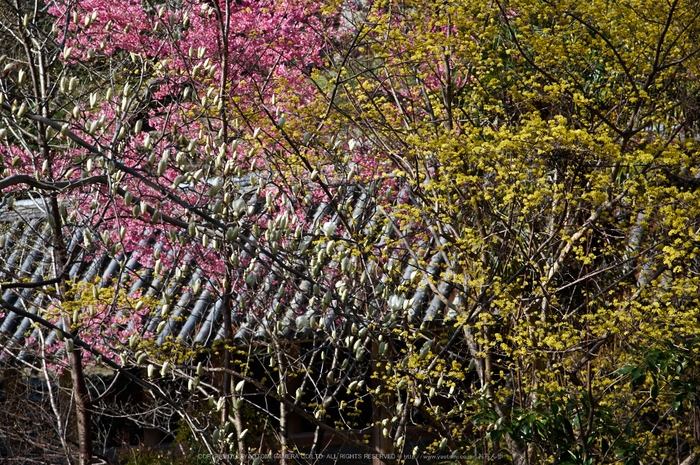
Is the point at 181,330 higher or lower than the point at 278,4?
lower

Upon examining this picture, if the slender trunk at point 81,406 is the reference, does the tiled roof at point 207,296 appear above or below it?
above

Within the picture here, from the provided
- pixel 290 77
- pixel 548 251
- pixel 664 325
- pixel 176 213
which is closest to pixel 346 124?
pixel 290 77

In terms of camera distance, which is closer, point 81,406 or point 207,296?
point 81,406

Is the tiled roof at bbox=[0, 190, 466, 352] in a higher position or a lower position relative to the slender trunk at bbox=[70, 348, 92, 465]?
higher

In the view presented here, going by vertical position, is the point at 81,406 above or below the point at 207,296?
below

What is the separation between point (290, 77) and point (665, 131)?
317 centimetres

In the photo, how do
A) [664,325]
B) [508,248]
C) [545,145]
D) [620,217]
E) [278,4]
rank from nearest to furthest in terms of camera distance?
[545,145], [664,325], [620,217], [508,248], [278,4]

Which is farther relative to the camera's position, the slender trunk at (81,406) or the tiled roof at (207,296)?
the tiled roof at (207,296)

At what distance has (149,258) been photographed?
6359 millimetres

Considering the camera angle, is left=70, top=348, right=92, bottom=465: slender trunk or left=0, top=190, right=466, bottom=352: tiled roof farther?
left=0, top=190, right=466, bottom=352: tiled roof

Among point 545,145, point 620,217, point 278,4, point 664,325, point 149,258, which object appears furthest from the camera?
point 149,258

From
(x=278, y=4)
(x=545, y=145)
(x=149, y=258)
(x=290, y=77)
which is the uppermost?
(x=278, y=4)

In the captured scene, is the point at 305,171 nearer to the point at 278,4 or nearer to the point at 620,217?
the point at 278,4

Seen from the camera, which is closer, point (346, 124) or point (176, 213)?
point (176, 213)
